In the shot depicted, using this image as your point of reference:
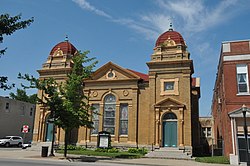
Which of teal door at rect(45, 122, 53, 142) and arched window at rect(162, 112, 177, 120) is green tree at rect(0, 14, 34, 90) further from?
teal door at rect(45, 122, 53, 142)

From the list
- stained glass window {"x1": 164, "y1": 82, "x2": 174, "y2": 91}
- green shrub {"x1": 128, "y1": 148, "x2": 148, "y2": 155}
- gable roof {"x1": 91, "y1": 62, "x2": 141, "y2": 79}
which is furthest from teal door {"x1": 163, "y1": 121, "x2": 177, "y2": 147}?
gable roof {"x1": 91, "y1": 62, "x2": 141, "y2": 79}

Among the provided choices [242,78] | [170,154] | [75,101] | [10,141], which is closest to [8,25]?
[75,101]

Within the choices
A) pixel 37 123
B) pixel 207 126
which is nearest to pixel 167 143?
pixel 37 123

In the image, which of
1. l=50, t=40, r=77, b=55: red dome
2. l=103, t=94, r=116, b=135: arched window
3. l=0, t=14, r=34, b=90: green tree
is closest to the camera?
l=0, t=14, r=34, b=90: green tree

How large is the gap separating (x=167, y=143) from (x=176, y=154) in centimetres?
237

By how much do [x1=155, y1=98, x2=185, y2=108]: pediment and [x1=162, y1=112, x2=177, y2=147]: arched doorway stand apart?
0.92m

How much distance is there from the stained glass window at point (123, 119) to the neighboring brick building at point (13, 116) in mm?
21364

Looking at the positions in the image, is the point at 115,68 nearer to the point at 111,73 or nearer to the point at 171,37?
the point at 111,73

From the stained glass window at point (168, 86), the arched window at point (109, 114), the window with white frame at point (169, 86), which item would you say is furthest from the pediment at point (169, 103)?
the arched window at point (109, 114)

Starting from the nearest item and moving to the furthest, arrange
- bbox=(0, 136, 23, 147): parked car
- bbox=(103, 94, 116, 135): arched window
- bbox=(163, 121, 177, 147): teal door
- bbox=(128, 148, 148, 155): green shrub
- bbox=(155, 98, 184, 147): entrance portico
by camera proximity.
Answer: bbox=(128, 148, 148, 155): green shrub
bbox=(155, 98, 184, 147): entrance portico
bbox=(163, 121, 177, 147): teal door
bbox=(103, 94, 116, 135): arched window
bbox=(0, 136, 23, 147): parked car

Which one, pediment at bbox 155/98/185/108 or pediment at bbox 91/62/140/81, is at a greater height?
pediment at bbox 91/62/140/81

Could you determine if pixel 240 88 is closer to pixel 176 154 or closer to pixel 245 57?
pixel 245 57

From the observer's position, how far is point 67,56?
111 ft

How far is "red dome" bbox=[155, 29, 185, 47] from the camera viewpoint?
29692 millimetres
